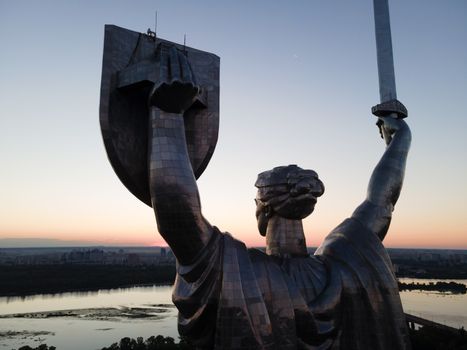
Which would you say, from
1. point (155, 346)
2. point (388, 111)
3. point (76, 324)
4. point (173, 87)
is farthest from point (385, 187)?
point (76, 324)

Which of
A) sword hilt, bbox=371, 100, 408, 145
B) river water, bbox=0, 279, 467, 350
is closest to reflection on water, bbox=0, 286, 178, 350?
river water, bbox=0, 279, 467, 350

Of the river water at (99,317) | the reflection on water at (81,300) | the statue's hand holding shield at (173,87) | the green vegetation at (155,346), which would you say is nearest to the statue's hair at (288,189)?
the statue's hand holding shield at (173,87)

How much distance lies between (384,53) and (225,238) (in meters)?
4.80

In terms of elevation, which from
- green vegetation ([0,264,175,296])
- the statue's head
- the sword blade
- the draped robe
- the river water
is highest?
the sword blade

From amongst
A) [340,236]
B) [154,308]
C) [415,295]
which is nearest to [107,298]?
[154,308]

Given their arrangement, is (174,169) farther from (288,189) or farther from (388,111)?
(388,111)

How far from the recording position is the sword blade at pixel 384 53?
7719 mm

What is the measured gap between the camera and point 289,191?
6.09 meters

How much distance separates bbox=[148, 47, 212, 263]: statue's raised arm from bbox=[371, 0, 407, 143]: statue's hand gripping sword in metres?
3.95

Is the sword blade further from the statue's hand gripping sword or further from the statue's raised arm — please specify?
the statue's raised arm

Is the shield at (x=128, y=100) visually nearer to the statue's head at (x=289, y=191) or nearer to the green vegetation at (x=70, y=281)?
the statue's head at (x=289, y=191)

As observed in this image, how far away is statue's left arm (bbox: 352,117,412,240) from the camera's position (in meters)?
6.93

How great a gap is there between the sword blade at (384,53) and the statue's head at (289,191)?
2.67 metres

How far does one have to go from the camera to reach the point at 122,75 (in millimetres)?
5715
